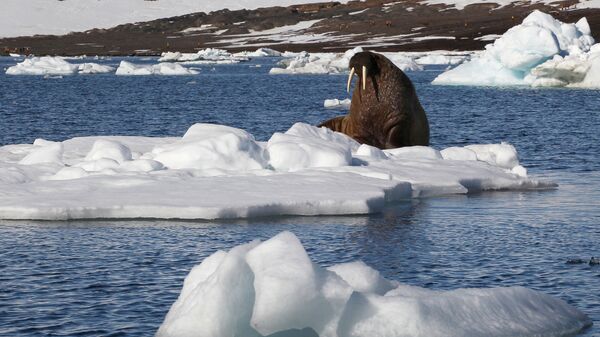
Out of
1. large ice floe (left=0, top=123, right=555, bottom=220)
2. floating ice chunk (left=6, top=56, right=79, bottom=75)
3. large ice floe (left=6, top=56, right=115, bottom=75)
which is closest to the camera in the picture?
large ice floe (left=0, top=123, right=555, bottom=220)

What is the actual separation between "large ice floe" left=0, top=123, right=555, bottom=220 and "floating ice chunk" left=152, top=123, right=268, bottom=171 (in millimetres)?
17

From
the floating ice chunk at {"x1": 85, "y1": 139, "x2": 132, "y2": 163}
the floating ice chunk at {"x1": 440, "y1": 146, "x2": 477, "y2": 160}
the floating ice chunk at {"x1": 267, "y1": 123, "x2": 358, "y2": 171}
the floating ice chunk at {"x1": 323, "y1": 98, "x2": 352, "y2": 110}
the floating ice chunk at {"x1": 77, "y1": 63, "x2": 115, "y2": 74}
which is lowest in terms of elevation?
the floating ice chunk at {"x1": 323, "y1": 98, "x2": 352, "y2": 110}

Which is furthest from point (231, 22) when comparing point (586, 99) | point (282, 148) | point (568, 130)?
point (282, 148)

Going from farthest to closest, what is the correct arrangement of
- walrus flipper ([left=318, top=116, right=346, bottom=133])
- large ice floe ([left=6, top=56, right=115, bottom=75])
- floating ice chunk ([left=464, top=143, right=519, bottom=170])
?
A: large ice floe ([left=6, top=56, right=115, bottom=75])
walrus flipper ([left=318, top=116, right=346, bottom=133])
floating ice chunk ([left=464, top=143, right=519, bottom=170])

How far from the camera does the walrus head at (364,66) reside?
22.7 meters

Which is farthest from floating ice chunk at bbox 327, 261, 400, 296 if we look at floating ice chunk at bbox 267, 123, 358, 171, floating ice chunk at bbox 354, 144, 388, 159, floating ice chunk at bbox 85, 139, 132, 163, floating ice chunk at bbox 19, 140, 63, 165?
floating ice chunk at bbox 19, 140, 63, 165

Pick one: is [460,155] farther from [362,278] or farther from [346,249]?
[362,278]

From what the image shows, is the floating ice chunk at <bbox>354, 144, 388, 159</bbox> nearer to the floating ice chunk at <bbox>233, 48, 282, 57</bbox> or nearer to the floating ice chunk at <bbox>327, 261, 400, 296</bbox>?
the floating ice chunk at <bbox>327, 261, 400, 296</bbox>

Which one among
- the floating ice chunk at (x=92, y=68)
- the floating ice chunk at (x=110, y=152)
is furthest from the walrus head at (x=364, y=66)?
the floating ice chunk at (x=92, y=68)

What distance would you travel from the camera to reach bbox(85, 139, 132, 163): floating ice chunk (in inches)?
746

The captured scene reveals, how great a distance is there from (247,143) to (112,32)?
5636 inches

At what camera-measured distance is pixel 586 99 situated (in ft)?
158

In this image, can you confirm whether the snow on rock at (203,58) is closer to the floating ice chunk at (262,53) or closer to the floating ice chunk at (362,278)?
the floating ice chunk at (262,53)

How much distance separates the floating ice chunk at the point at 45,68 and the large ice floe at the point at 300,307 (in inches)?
3014
